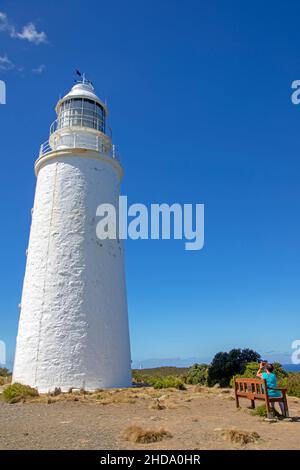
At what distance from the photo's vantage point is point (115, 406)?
11391 millimetres

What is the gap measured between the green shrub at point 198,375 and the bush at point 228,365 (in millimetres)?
524

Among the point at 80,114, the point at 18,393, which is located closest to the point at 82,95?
the point at 80,114

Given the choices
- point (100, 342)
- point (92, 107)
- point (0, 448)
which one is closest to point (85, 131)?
point (92, 107)

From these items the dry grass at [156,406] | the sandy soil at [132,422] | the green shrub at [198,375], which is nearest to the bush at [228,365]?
the green shrub at [198,375]

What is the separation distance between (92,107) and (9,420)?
45.5ft

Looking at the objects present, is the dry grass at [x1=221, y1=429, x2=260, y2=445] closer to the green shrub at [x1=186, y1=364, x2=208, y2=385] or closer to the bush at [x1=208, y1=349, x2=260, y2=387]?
the bush at [x1=208, y1=349, x2=260, y2=387]

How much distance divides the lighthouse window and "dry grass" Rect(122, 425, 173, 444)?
14003 mm

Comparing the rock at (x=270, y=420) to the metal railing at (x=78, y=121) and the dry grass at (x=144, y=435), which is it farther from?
the metal railing at (x=78, y=121)

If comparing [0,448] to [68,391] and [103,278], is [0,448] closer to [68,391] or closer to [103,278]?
[68,391]

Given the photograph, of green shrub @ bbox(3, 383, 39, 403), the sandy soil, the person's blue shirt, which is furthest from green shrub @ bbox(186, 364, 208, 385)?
the person's blue shirt

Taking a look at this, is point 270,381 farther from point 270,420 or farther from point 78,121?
point 78,121

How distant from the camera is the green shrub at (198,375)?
794 inches

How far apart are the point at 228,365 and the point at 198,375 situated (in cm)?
216

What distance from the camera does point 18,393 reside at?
1273 centimetres
